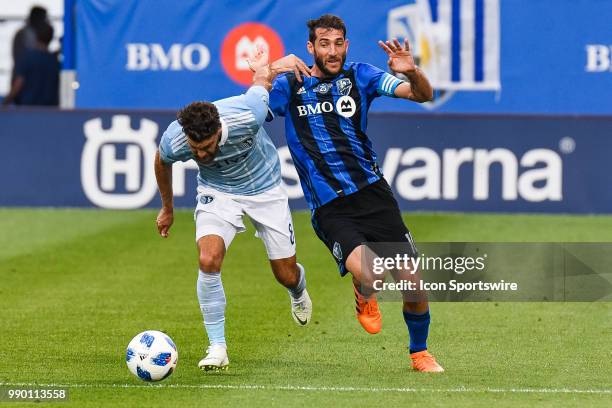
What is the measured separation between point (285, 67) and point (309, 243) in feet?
22.3

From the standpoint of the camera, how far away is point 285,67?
9625 millimetres

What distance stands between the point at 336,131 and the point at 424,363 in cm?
163

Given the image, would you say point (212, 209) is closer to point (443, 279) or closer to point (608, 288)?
point (443, 279)

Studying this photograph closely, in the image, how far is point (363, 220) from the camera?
31.1ft

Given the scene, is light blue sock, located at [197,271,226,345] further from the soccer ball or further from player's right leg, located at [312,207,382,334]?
player's right leg, located at [312,207,382,334]

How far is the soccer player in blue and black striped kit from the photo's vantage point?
9461 mm

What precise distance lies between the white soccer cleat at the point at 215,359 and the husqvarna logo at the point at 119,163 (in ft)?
30.3

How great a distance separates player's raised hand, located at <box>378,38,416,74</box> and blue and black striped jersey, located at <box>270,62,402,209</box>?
514mm

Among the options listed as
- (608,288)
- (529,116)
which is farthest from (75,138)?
(608,288)

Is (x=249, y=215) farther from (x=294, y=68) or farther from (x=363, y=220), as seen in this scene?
(x=294, y=68)

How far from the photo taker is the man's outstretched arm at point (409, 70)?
8875mm

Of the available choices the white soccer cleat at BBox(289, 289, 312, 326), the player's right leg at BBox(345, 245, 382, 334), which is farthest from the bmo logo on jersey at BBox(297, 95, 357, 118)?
the white soccer cleat at BBox(289, 289, 312, 326)

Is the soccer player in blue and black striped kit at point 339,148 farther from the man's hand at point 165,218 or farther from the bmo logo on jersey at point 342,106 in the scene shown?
the man's hand at point 165,218

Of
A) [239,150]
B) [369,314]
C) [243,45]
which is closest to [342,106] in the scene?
[239,150]
